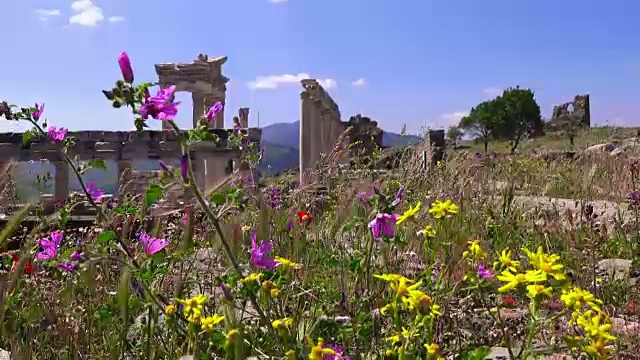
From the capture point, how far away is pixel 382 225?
1998mm

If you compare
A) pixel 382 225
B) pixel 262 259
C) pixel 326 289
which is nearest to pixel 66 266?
pixel 262 259

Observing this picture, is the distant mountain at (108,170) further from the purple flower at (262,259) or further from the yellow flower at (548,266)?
the yellow flower at (548,266)

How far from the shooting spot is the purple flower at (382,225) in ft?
6.50

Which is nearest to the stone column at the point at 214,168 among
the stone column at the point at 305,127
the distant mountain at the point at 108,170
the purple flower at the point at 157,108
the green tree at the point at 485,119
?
the distant mountain at the point at 108,170

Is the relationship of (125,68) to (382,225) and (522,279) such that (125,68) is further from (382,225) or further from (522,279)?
(522,279)

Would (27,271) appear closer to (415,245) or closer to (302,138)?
(415,245)

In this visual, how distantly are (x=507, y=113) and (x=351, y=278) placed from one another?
161ft

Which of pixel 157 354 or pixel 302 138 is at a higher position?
pixel 302 138

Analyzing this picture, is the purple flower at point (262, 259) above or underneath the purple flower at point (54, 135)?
underneath

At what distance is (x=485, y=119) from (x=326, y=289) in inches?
1935

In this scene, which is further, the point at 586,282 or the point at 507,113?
the point at 507,113

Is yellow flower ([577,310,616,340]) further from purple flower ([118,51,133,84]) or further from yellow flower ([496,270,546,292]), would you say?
purple flower ([118,51,133,84])

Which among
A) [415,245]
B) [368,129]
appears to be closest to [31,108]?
[415,245]

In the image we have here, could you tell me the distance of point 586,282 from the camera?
3898 millimetres
